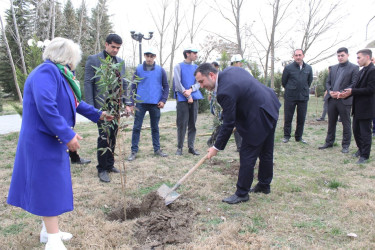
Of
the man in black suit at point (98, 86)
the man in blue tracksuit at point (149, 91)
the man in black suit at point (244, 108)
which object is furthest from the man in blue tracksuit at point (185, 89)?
the man in black suit at point (244, 108)

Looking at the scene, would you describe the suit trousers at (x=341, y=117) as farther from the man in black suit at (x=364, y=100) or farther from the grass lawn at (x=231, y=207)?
the man in black suit at (x=364, y=100)

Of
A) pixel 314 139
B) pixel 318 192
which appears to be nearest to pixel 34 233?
pixel 318 192

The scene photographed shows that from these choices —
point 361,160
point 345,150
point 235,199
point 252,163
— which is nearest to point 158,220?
point 235,199

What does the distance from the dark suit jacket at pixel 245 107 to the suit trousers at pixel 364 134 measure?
2554 millimetres

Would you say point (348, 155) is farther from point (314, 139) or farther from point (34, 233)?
point (34, 233)

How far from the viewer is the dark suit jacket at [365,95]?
15.4ft

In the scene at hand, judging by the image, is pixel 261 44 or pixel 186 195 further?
pixel 261 44

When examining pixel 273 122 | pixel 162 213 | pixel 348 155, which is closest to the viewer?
pixel 162 213

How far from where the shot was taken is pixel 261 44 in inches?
669

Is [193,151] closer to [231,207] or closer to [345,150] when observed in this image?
[231,207]

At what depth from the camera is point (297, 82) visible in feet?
20.9

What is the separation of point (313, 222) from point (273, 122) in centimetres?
115

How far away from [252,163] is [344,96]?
9.79 feet

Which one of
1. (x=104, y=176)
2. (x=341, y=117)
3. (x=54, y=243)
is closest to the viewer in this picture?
(x=54, y=243)
